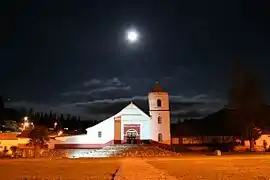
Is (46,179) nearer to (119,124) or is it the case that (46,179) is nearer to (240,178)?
(240,178)

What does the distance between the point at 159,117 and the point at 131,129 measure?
17.1 feet

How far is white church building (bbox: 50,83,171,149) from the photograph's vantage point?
50.6 metres

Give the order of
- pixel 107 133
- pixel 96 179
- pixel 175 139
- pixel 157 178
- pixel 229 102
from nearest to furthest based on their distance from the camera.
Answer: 1. pixel 157 178
2. pixel 96 179
3. pixel 229 102
4. pixel 107 133
5. pixel 175 139

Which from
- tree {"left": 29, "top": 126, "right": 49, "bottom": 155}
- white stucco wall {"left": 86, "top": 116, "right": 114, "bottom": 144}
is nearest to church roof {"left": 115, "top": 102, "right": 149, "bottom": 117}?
white stucco wall {"left": 86, "top": 116, "right": 114, "bottom": 144}

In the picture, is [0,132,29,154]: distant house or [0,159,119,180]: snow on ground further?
[0,132,29,154]: distant house

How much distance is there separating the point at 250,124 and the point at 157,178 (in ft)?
115

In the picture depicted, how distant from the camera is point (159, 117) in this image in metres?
56.1

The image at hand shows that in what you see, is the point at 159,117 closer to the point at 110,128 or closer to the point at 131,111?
the point at 131,111

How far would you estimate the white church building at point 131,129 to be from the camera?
50.6 metres

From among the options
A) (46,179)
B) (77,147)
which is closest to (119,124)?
(77,147)

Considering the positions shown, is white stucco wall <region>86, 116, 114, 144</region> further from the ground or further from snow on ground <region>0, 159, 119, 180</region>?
the ground

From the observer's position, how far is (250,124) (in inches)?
1876

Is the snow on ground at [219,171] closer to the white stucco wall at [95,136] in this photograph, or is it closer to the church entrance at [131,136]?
the white stucco wall at [95,136]

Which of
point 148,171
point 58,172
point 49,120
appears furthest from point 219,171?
point 49,120
